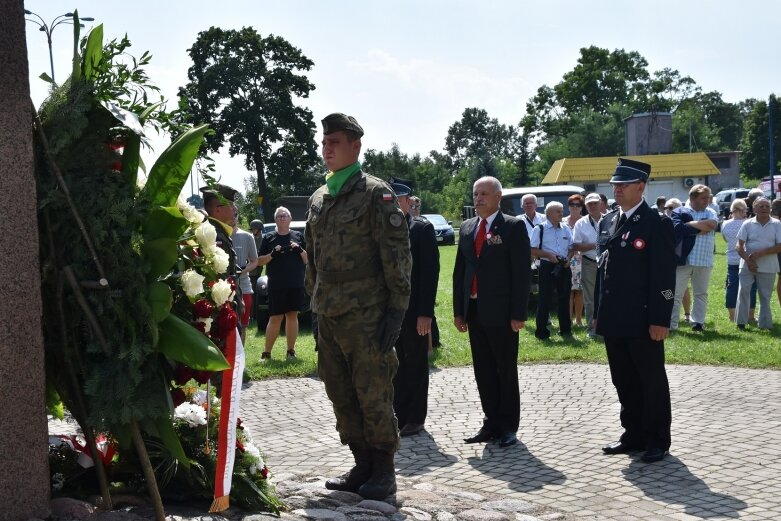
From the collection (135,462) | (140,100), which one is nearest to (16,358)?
(135,462)

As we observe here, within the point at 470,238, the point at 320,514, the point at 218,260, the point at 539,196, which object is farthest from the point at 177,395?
the point at 539,196

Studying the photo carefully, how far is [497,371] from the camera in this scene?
7684 millimetres

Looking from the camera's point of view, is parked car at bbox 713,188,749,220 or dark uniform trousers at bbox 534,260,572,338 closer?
dark uniform trousers at bbox 534,260,572,338

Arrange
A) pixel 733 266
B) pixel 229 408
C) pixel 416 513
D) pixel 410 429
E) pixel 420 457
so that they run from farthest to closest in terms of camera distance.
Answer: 1. pixel 733 266
2. pixel 410 429
3. pixel 420 457
4. pixel 416 513
5. pixel 229 408

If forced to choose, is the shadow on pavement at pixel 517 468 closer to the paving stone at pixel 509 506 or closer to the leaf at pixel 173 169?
the paving stone at pixel 509 506

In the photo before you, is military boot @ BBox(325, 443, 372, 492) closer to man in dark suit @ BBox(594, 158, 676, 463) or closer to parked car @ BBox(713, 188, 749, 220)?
man in dark suit @ BBox(594, 158, 676, 463)

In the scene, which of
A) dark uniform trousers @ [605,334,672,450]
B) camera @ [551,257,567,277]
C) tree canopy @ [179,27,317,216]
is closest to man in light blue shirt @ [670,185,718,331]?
camera @ [551,257,567,277]

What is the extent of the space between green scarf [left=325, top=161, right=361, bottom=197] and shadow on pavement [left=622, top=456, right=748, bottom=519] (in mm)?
2785

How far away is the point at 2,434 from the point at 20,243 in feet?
2.84

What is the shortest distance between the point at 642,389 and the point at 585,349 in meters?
5.12

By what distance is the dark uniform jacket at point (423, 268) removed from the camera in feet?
25.6

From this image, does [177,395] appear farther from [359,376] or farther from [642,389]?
[642,389]

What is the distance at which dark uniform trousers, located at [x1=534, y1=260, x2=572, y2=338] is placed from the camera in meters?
13.4

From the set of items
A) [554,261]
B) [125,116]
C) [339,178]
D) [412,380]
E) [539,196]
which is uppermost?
[539,196]
